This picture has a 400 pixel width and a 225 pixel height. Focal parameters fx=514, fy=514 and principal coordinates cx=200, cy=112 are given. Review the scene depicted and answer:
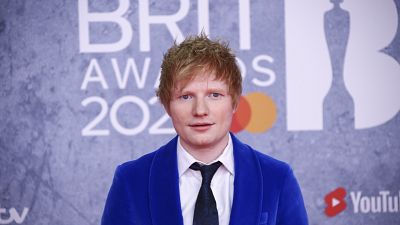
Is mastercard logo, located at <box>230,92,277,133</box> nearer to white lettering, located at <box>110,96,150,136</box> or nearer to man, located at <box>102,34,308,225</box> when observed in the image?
white lettering, located at <box>110,96,150,136</box>

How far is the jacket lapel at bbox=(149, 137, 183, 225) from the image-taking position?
47.9 inches

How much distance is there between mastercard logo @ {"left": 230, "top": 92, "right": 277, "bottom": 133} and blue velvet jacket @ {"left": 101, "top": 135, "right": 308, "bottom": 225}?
895 millimetres

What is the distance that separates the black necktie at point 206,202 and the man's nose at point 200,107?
0.46 feet

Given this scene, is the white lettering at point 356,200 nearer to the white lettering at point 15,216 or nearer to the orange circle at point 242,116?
the orange circle at point 242,116

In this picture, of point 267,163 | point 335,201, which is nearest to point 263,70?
point 335,201

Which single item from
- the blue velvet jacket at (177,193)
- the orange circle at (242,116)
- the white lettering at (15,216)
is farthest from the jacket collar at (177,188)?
the white lettering at (15,216)

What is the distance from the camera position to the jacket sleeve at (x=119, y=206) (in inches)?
49.1

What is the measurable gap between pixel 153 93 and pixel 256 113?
1.48 ft

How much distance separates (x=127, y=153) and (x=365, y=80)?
107 centimetres

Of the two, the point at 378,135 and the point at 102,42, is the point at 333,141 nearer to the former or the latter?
the point at 378,135

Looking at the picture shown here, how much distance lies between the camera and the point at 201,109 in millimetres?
1204

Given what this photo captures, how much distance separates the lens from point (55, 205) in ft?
7.27

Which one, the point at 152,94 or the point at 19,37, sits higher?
the point at 19,37

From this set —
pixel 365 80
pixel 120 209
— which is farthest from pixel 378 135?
pixel 120 209
